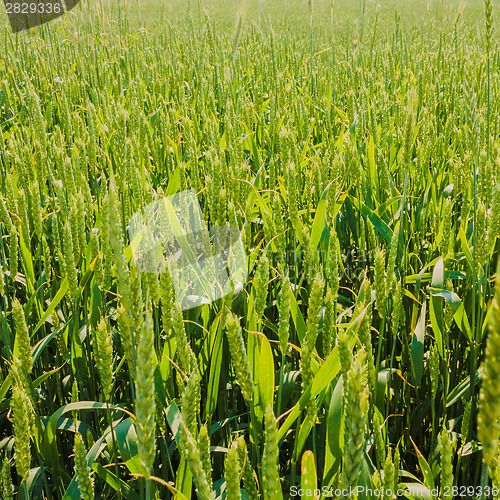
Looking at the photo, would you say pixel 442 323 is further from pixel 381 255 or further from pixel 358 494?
pixel 358 494

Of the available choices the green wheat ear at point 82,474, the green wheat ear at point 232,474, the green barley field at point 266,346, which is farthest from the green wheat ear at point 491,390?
the green wheat ear at point 82,474

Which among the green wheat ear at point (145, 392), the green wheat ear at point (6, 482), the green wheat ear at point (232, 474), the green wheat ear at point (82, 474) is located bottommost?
the green wheat ear at point (6, 482)

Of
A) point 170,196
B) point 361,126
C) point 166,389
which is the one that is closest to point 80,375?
point 166,389

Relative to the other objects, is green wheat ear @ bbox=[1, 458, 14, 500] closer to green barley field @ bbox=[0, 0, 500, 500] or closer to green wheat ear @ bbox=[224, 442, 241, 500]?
green barley field @ bbox=[0, 0, 500, 500]

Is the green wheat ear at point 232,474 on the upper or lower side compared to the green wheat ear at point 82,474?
upper

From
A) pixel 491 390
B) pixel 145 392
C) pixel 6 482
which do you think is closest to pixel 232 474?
pixel 145 392

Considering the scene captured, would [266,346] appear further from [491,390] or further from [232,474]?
[491,390]

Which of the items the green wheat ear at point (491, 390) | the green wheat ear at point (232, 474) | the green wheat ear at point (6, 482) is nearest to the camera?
the green wheat ear at point (491, 390)

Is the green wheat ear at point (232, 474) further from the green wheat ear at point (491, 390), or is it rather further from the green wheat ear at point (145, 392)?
the green wheat ear at point (491, 390)

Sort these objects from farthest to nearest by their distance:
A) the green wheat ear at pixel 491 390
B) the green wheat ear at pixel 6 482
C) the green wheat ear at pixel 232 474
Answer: the green wheat ear at pixel 6 482, the green wheat ear at pixel 232 474, the green wheat ear at pixel 491 390

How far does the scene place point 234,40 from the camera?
1.89 m

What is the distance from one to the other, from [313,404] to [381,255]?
0.25 meters

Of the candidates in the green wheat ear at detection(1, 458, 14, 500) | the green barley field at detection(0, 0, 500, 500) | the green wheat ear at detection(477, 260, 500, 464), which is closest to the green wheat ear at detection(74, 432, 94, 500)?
the green barley field at detection(0, 0, 500, 500)

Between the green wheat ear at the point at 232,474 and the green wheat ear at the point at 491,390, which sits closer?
the green wheat ear at the point at 491,390
